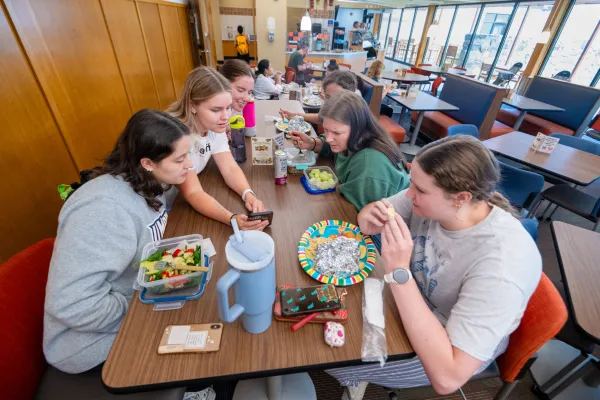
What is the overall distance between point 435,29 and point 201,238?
10.9 meters

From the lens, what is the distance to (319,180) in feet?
5.08

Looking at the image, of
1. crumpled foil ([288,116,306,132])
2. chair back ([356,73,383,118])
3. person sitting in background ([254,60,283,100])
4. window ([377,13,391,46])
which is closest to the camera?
crumpled foil ([288,116,306,132])

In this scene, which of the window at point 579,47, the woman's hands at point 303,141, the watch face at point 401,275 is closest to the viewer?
the watch face at point 401,275

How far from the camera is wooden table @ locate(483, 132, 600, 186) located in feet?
7.52

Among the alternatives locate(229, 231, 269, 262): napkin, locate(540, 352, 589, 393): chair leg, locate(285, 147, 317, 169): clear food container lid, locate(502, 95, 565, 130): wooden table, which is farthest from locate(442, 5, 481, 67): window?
locate(229, 231, 269, 262): napkin

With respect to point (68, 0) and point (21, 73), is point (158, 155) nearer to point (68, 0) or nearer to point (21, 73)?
point (21, 73)

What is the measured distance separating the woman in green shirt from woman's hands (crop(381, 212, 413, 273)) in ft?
1.51

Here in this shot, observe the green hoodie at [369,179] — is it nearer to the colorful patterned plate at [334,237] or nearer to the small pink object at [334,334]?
the colorful patterned plate at [334,237]

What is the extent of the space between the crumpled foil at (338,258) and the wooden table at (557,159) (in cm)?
194

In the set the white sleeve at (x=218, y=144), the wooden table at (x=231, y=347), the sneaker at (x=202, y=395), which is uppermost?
the white sleeve at (x=218, y=144)

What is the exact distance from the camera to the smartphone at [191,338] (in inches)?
29.4

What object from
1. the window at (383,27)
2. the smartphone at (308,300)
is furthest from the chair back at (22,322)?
the window at (383,27)

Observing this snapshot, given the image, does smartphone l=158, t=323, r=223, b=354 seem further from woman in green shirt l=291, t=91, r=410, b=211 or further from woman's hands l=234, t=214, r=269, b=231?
woman in green shirt l=291, t=91, r=410, b=211

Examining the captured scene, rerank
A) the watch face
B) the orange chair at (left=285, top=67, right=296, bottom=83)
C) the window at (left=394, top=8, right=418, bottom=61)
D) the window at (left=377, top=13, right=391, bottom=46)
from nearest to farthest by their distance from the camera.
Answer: the watch face
the orange chair at (left=285, top=67, right=296, bottom=83)
the window at (left=394, top=8, right=418, bottom=61)
the window at (left=377, top=13, right=391, bottom=46)
